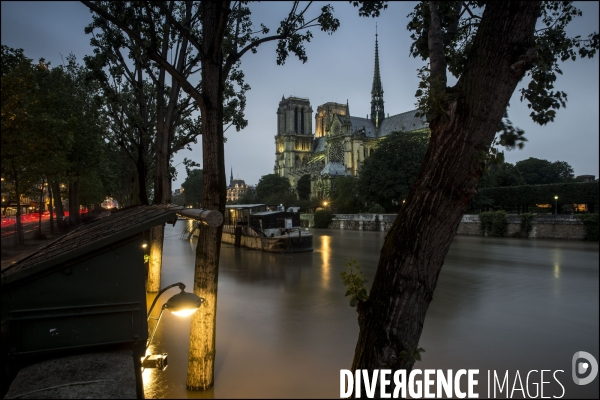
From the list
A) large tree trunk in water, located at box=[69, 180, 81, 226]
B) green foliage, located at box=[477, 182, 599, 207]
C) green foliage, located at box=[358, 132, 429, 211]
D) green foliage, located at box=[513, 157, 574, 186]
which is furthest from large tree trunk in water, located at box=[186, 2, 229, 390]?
green foliage, located at box=[513, 157, 574, 186]

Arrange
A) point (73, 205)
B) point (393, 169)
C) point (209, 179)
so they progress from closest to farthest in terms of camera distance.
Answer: point (209, 179), point (73, 205), point (393, 169)

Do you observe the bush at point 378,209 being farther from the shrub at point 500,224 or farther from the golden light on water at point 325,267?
the golden light on water at point 325,267

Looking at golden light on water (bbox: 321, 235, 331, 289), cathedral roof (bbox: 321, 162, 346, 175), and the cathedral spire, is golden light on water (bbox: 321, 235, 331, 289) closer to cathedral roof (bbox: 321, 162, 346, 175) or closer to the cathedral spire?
cathedral roof (bbox: 321, 162, 346, 175)

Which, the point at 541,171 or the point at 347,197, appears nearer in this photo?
the point at 347,197

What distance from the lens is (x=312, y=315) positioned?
11.7 meters

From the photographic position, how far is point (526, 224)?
34219 mm

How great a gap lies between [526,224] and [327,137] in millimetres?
72574

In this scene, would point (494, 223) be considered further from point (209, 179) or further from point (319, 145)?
point (319, 145)

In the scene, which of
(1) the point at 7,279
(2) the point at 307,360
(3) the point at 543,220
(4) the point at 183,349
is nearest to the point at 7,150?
(4) the point at 183,349

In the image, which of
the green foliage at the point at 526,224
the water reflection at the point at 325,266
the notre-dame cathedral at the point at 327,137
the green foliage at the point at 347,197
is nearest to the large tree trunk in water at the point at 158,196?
the water reflection at the point at 325,266

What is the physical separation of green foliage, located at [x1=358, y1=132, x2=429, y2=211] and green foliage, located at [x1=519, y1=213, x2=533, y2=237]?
14089 mm

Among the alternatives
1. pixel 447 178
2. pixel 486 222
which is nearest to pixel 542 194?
pixel 486 222

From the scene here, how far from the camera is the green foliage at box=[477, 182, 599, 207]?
3750 centimetres

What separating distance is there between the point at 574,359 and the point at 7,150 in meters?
18.2
